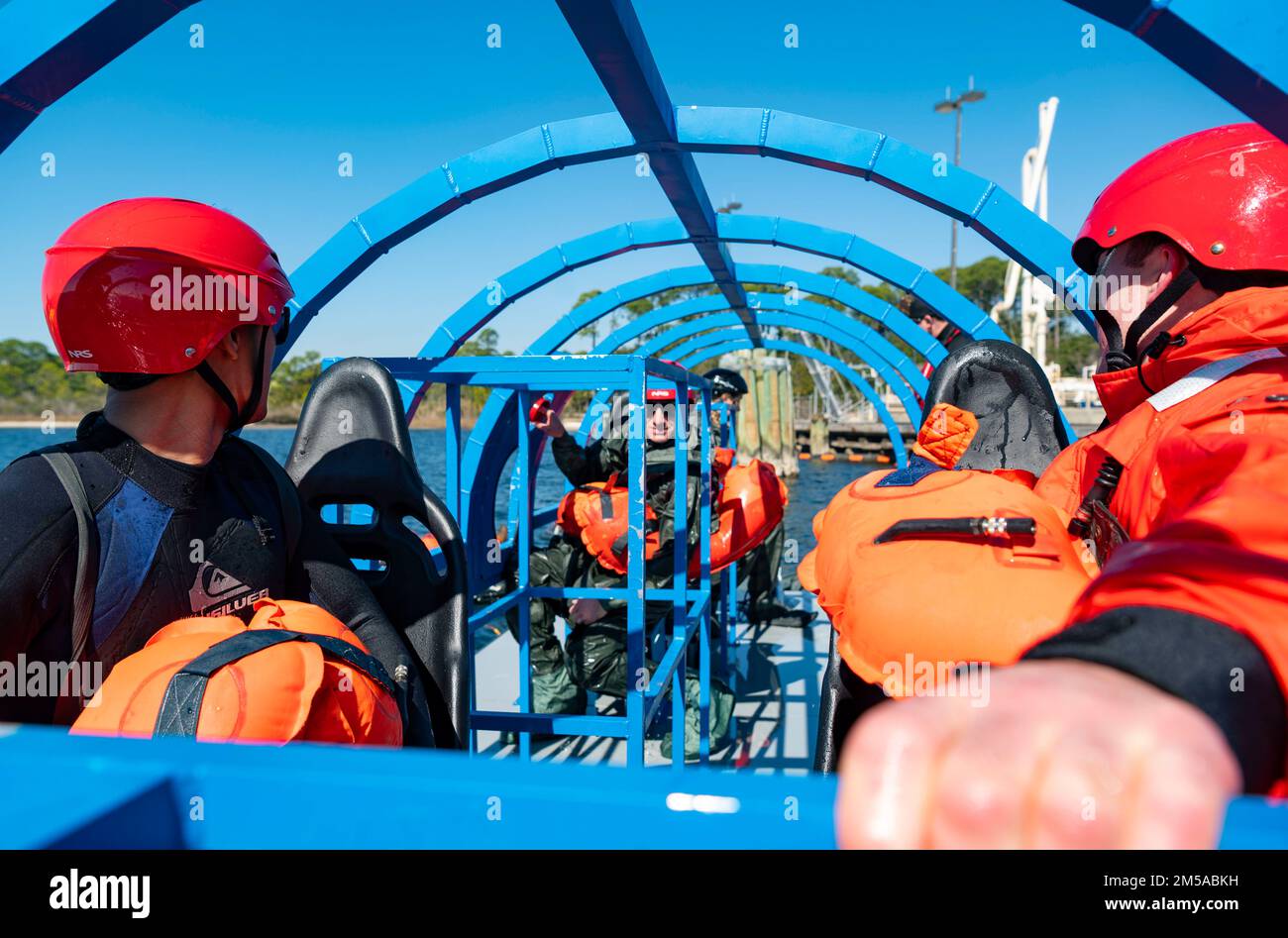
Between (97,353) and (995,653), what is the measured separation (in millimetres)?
1773

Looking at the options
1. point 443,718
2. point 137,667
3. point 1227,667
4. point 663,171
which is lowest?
point 443,718

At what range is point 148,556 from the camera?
5.17 ft

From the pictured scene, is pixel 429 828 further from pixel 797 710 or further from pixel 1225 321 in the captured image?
pixel 797 710

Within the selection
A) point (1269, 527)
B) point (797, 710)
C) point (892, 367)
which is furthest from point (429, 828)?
point (892, 367)

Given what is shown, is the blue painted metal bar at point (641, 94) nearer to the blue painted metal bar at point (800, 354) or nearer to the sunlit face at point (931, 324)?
the sunlit face at point (931, 324)

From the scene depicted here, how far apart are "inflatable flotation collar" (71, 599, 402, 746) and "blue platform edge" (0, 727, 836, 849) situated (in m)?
0.53

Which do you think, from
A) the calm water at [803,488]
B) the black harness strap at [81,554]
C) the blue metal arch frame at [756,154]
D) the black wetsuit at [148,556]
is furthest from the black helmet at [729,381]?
the black harness strap at [81,554]

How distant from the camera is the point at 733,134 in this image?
11.1 feet

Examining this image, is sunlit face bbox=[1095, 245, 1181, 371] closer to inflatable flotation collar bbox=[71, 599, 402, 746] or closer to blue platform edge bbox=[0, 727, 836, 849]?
blue platform edge bbox=[0, 727, 836, 849]

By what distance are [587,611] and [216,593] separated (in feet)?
13.9

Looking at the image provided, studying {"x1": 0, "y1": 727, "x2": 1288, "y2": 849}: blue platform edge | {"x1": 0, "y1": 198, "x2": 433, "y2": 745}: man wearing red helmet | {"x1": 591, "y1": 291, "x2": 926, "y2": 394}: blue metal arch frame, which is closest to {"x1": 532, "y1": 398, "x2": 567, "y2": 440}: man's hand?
{"x1": 591, "y1": 291, "x2": 926, "y2": 394}: blue metal arch frame

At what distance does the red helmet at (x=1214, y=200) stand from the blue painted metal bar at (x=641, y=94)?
4.93ft

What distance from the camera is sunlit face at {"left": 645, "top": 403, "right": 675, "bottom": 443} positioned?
593 cm

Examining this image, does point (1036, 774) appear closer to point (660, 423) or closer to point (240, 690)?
point (240, 690)
